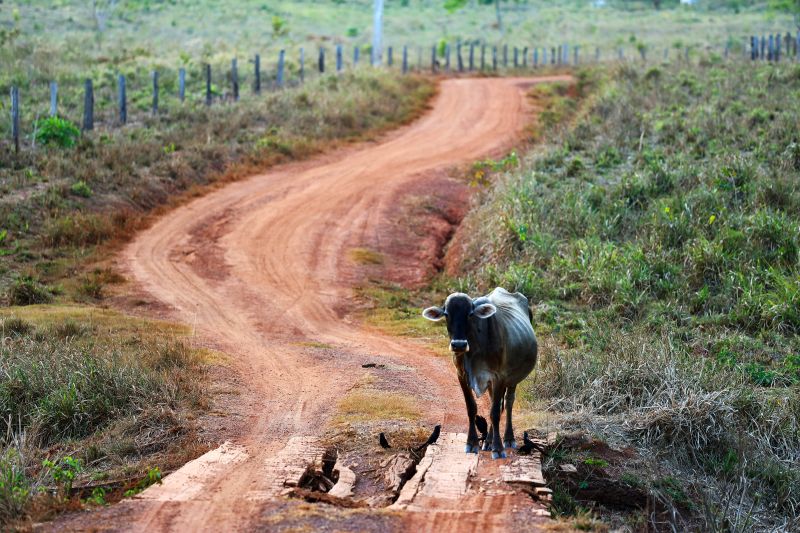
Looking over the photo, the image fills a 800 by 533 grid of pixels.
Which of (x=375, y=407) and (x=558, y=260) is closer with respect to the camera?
(x=375, y=407)

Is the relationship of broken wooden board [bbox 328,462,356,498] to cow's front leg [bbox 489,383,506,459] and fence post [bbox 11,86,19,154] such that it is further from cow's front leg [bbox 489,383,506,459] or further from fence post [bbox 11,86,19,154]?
fence post [bbox 11,86,19,154]

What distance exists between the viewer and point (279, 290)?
57.0ft

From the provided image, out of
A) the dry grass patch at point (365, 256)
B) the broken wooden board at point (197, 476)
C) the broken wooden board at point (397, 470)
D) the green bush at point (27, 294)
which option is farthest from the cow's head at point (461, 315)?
the dry grass patch at point (365, 256)

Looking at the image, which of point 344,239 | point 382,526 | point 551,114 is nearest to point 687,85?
point 551,114

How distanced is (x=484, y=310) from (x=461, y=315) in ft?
0.83

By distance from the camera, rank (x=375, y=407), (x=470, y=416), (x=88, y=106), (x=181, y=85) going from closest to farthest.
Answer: (x=470, y=416), (x=375, y=407), (x=88, y=106), (x=181, y=85)

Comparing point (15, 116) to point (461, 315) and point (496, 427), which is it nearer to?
point (461, 315)

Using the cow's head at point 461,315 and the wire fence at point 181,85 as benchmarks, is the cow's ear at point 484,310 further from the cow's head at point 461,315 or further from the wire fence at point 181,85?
the wire fence at point 181,85

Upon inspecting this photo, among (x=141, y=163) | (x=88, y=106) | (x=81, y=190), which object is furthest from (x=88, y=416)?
(x=88, y=106)

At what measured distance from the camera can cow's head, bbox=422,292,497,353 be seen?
8.55 metres

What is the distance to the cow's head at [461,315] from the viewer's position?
8555 millimetres

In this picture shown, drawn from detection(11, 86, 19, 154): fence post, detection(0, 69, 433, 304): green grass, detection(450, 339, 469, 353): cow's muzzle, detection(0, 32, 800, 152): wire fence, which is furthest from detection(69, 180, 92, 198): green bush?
detection(450, 339, 469, 353): cow's muzzle

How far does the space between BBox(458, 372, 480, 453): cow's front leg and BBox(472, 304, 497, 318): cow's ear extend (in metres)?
0.66

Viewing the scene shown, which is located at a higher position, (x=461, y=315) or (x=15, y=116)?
(x=15, y=116)
